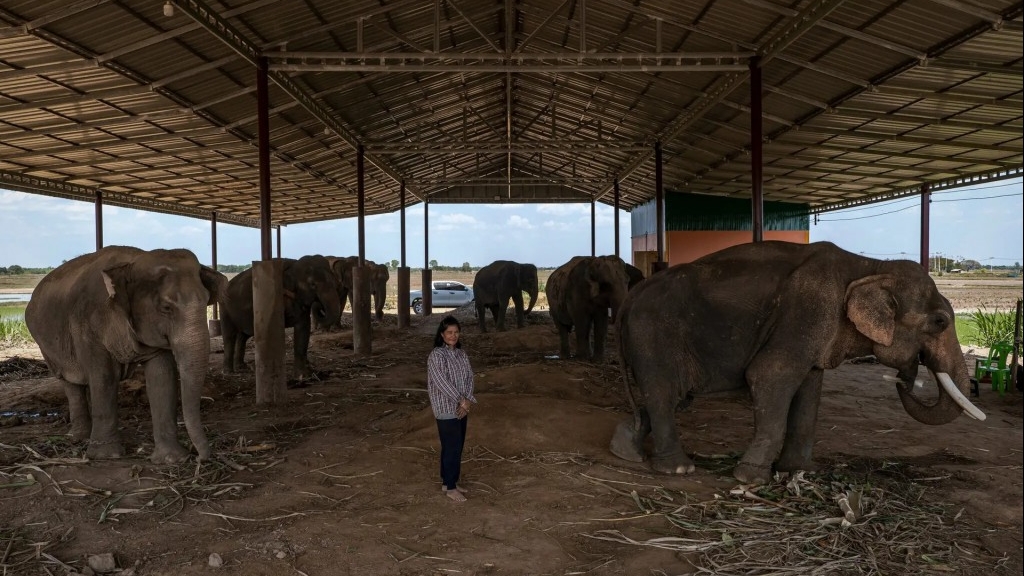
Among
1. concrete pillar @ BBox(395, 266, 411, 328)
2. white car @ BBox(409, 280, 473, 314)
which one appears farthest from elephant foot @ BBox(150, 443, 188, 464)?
white car @ BBox(409, 280, 473, 314)

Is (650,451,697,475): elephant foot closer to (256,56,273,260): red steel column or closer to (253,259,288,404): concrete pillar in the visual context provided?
(253,259,288,404): concrete pillar

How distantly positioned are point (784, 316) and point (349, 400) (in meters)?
6.93

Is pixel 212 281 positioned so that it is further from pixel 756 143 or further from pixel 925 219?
pixel 925 219

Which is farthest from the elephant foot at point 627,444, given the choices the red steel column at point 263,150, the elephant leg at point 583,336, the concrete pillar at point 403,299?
the concrete pillar at point 403,299

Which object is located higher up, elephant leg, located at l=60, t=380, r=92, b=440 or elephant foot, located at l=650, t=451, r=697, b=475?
elephant leg, located at l=60, t=380, r=92, b=440

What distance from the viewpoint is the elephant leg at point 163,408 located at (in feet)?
21.4

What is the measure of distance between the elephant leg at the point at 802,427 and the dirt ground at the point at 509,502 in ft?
0.73

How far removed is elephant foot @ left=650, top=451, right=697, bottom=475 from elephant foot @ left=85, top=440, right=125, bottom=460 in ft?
17.4

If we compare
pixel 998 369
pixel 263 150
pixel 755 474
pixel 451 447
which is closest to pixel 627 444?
pixel 755 474

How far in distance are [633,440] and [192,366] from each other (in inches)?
168

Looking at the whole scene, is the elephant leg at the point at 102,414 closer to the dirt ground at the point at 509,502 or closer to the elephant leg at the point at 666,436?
the dirt ground at the point at 509,502

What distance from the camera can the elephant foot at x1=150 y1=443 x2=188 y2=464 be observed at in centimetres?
650

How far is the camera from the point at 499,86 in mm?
18406

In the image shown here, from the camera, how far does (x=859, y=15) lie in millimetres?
9039
